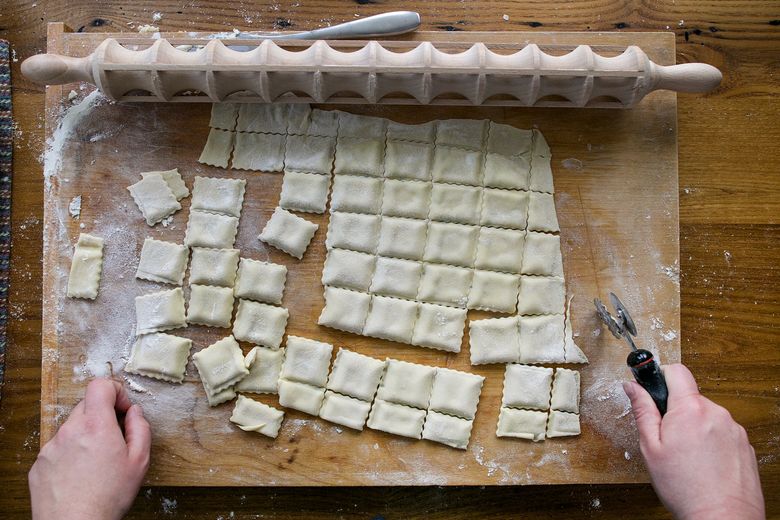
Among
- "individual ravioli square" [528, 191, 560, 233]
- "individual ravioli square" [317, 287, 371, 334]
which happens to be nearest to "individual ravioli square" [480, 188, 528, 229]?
"individual ravioli square" [528, 191, 560, 233]

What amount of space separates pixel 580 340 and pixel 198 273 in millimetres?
1249

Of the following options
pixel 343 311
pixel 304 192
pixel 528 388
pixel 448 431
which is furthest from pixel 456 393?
pixel 304 192

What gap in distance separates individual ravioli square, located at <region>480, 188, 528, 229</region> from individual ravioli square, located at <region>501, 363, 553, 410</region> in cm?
47

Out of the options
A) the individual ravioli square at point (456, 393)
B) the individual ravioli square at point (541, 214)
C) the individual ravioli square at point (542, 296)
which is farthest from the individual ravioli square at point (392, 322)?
the individual ravioli square at point (541, 214)

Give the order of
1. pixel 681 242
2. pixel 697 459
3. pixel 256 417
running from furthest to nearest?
1. pixel 681 242
2. pixel 256 417
3. pixel 697 459

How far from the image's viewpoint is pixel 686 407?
72.5 inches

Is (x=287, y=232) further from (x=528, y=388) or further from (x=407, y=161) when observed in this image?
(x=528, y=388)

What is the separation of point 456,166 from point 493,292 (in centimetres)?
43

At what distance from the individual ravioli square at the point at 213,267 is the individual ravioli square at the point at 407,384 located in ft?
1.96

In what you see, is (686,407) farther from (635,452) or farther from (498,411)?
(498,411)

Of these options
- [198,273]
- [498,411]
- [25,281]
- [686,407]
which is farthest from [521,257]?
[25,281]

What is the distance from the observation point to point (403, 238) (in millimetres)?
2074

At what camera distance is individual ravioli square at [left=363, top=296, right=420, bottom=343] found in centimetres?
207

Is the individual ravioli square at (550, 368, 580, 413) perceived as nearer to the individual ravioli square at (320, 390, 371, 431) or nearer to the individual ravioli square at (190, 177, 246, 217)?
the individual ravioli square at (320, 390, 371, 431)
